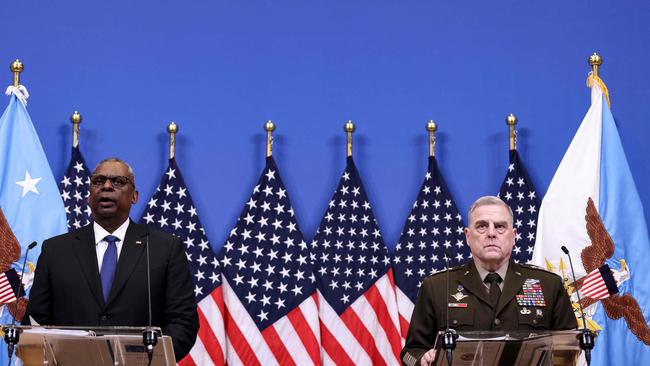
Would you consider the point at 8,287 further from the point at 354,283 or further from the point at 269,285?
the point at 354,283

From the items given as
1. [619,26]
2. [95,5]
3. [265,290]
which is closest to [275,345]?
[265,290]

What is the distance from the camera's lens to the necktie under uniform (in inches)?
147

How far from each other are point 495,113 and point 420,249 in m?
1.01

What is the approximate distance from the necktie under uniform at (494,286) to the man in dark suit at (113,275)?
3.79ft

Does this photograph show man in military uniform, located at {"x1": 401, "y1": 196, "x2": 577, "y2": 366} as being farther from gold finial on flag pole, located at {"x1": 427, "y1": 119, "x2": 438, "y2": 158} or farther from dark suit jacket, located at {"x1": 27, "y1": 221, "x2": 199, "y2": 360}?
gold finial on flag pole, located at {"x1": 427, "y1": 119, "x2": 438, "y2": 158}

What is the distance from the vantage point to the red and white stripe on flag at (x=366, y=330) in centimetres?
558

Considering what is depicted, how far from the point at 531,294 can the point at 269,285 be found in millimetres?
2221

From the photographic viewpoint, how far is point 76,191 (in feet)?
18.4

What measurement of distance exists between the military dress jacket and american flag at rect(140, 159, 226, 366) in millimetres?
2001

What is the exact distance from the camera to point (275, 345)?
556 cm

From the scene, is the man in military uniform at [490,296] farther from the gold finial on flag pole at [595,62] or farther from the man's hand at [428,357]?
the gold finial on flag pole at [595,62]

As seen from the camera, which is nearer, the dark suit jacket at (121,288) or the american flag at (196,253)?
the dark suit jacket at (121,288)

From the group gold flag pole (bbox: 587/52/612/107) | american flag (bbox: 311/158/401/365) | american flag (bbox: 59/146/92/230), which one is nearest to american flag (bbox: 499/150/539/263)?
gold flag pole (bbox: 587/52/612/107)

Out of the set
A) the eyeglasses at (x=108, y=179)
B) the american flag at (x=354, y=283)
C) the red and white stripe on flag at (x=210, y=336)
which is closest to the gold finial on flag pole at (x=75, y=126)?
the red and white stripe on flag at (x=210, y=336)
